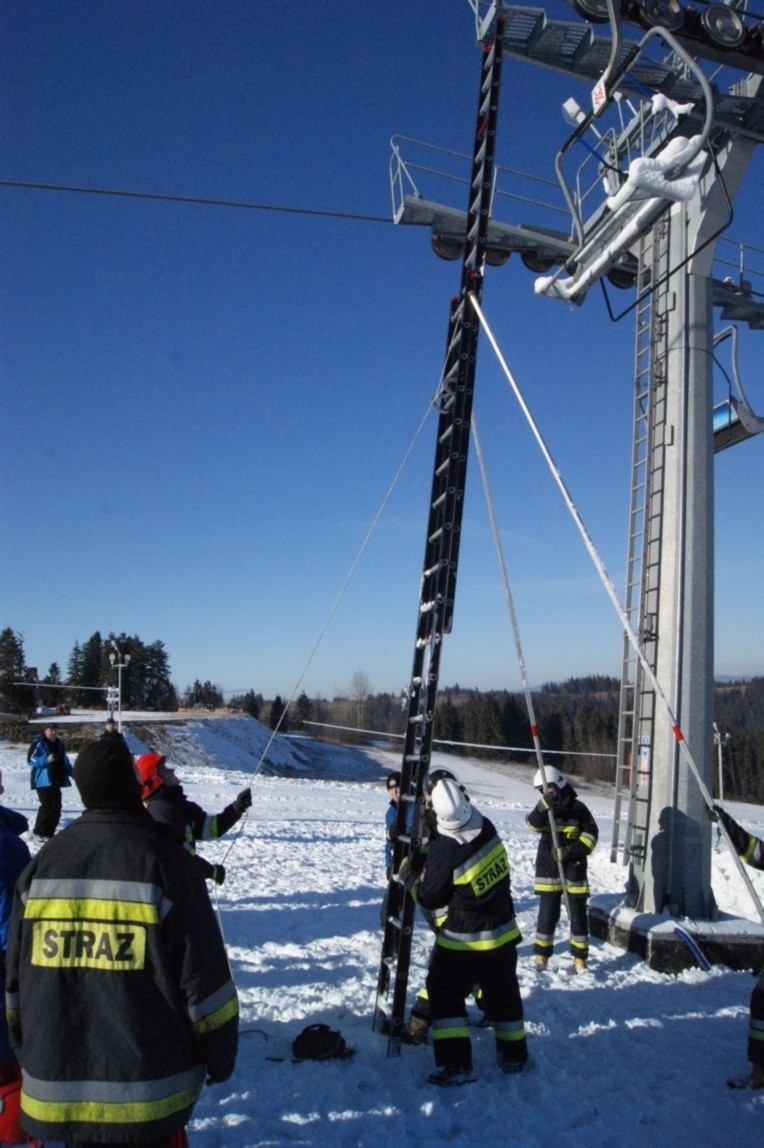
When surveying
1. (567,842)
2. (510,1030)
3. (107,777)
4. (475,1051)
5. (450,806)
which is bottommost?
(475,1051)

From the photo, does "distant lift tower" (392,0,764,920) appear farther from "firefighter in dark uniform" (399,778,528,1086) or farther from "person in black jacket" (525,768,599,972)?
"firefighter in dark uniform" (399,778,528,1086)

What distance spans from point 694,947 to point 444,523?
509cm

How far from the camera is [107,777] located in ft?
9.80

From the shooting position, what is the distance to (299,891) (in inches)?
436

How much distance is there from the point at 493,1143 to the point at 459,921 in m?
1.22

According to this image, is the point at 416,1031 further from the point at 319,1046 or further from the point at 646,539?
the point at 646,539

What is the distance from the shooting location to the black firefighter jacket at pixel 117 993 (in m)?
2.79

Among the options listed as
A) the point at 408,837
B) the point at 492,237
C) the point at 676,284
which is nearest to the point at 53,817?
the point at 408,837

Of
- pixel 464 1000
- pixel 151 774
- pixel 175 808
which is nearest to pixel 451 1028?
pixel 464 1000

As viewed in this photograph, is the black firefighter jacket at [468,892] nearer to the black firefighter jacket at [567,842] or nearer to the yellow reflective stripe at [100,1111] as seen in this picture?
the black firefighter jacket at [567,842]

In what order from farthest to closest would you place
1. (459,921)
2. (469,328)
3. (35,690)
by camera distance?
(35,690)
(469,328)
(459,921)

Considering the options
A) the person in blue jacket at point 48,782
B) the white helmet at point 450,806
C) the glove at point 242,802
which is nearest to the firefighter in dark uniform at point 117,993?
the white helmet at point 450,806

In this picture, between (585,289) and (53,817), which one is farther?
(53,817)

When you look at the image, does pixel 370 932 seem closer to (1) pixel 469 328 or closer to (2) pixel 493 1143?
(2) pixel 493 1143
